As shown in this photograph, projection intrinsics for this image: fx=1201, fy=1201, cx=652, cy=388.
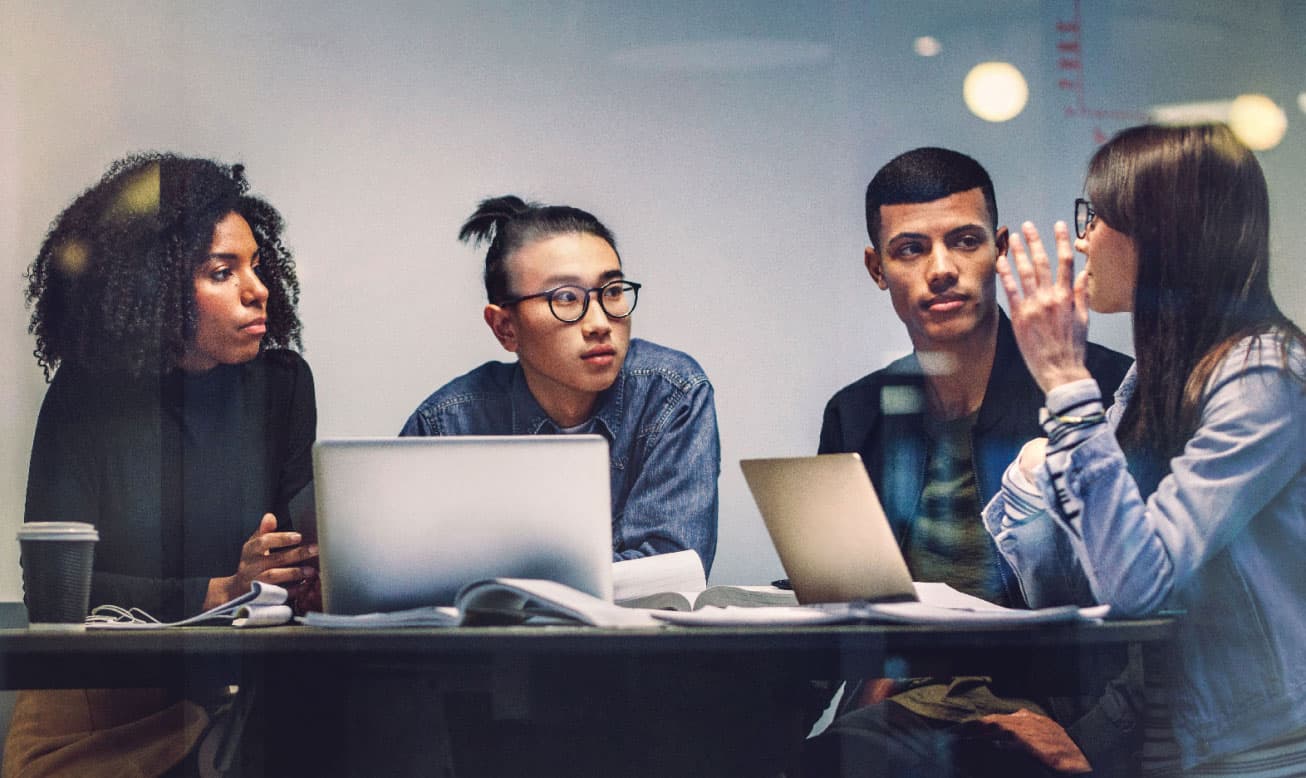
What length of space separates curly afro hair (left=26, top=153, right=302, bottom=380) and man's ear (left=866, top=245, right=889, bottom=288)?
129 centimetres

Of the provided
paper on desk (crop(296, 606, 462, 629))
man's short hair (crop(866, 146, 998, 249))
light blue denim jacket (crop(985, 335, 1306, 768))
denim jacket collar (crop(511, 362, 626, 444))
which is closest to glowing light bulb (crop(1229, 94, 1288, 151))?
man's short hair (crop(866, 146, 998, 249))

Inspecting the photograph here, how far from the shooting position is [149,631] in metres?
1.30

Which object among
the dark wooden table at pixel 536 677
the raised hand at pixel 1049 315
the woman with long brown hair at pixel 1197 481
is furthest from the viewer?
the raised hand at pixel 1049 315

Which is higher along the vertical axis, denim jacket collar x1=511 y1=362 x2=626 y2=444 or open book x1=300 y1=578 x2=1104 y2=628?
denim jacket collar x1=511 y1=362 x2=626 y2=444

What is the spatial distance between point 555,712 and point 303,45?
2.01 metres

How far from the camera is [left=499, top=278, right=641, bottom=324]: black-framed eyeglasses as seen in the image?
260cm

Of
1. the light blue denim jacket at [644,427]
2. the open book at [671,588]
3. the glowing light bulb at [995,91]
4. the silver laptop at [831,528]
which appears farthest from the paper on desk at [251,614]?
the glowing light bulb at [995,91]

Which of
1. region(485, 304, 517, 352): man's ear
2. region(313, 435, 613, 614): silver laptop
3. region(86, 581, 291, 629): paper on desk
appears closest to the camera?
region(313, 435, 613, 614): silver laptop

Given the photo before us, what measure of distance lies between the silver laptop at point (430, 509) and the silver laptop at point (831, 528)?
0.83 feet

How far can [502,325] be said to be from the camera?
2699mm

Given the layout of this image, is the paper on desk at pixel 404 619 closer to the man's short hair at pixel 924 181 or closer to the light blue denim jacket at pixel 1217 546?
the light blue denim jacket at pixel 1217 546

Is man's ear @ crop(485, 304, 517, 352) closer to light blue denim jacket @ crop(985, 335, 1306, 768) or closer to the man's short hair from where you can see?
the man's short hair

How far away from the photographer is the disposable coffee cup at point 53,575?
140 centimetres

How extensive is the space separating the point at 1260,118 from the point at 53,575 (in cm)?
263
